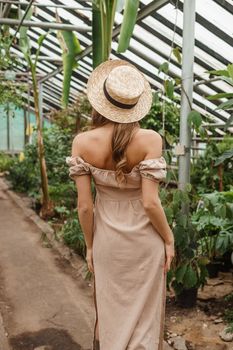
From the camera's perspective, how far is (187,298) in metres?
3.37

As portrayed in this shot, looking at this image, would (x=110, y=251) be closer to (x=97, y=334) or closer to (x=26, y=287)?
(x=97, y=334)

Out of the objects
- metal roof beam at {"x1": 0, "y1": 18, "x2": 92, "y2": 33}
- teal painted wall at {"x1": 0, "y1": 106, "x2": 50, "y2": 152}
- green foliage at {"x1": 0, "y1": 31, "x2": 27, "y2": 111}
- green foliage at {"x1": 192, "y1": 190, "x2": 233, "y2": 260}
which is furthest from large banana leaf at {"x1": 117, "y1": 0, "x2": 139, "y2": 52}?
teal painted wall at {"x1": 0, "y1": 106, "x2": 50, "y2": 152}

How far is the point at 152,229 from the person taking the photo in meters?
2.02

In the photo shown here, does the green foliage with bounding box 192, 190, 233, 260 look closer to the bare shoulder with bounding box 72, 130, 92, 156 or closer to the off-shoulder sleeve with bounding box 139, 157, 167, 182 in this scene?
the off-shoulder sleeve with bounding box 139, 157, 167, 182

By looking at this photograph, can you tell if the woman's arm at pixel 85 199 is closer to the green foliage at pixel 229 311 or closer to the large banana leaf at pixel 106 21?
the large banana leaf at pixel 106 21

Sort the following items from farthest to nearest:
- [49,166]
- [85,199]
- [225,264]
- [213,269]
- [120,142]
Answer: [49,166] → [225,264] → [213,269] → [85,199] → [120,142]

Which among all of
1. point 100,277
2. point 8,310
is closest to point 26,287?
point 8,310

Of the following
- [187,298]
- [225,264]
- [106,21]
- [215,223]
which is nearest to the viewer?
[106,21]

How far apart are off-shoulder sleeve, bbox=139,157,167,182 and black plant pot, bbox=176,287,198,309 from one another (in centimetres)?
175

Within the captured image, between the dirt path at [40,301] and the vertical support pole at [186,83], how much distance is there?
1.31m

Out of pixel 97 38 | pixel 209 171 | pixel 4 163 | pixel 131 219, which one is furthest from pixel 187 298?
pixel 4 163

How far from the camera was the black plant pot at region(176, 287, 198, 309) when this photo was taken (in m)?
3.36

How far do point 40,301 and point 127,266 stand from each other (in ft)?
6.19

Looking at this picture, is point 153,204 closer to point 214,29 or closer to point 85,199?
point 85,199
